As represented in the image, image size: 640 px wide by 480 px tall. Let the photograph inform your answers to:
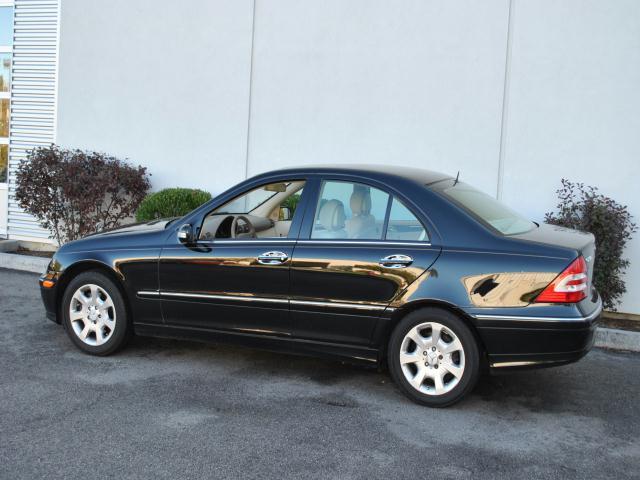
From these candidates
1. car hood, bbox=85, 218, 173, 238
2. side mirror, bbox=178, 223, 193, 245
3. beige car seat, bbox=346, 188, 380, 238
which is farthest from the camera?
car hood, bbox=85, 218, 173, 238

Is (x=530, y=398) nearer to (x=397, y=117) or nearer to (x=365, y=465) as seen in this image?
(x=365, y=465)

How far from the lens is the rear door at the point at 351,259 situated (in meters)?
4.95

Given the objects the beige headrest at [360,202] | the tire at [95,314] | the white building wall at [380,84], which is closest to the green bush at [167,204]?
the white building wall at [380,84]

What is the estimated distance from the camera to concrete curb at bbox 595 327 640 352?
6.72 metres

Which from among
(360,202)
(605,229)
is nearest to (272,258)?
(360,202)

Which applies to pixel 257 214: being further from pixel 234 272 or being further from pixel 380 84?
pixel 380 84

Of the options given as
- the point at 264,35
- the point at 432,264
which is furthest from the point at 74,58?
the point at 432,264

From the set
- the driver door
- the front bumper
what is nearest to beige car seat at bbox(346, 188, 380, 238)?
the driver door

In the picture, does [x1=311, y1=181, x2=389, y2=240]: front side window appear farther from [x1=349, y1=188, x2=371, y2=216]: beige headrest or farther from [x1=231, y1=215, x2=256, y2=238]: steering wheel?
[x1=231, y1=215, x2=256, y2=238]: steering wheel

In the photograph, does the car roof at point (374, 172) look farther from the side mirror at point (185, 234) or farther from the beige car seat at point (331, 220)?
the side mirror at point (185, 234)

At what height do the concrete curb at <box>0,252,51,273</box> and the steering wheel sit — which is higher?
the steering wheel

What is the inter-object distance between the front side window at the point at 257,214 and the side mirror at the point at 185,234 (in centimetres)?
10

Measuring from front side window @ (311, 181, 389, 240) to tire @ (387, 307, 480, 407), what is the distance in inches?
26.8

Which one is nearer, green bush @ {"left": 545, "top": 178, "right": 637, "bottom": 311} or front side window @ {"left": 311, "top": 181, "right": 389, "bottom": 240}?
front side window @ {"left": 311, "top": 181, "right": 389, "bottom": 240}
